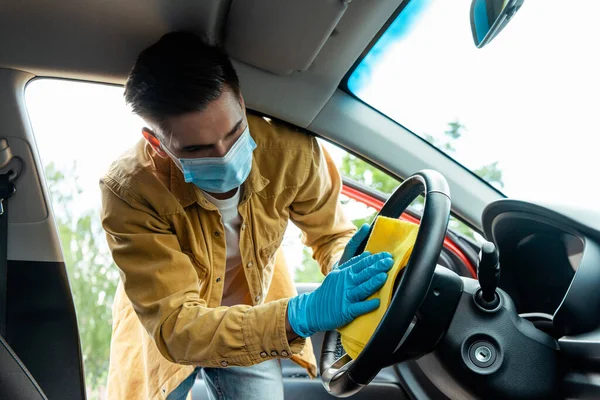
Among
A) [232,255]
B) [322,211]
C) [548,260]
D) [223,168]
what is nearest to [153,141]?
[223,168]

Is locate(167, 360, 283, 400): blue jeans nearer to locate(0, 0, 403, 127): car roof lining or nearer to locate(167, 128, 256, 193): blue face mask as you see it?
locate(167, 128, 256, 193): blue face mask

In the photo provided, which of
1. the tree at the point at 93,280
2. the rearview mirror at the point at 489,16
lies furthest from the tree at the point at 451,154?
the tree at the point at 93,280

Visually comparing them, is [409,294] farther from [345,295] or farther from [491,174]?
[491,174]

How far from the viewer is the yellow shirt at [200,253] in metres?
1.27

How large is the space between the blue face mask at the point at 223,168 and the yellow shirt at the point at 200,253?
0.08 metres

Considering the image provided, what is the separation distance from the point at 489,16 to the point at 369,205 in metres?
1.10

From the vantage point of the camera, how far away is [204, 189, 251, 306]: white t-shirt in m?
1.54

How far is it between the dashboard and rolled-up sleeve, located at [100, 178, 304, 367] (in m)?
0.53

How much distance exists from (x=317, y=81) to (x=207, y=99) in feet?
0.99

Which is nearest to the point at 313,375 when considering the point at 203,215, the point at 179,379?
the point at 179,379

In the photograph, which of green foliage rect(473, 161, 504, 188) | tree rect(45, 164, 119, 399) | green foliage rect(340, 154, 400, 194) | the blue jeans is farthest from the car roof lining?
tree rect(45, 164, 119, 399)

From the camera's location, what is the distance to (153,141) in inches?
57.4

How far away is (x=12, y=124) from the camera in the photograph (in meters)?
1.60

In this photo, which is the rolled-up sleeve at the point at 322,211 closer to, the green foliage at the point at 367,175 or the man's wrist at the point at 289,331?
the green foliage at the point at 367,175
